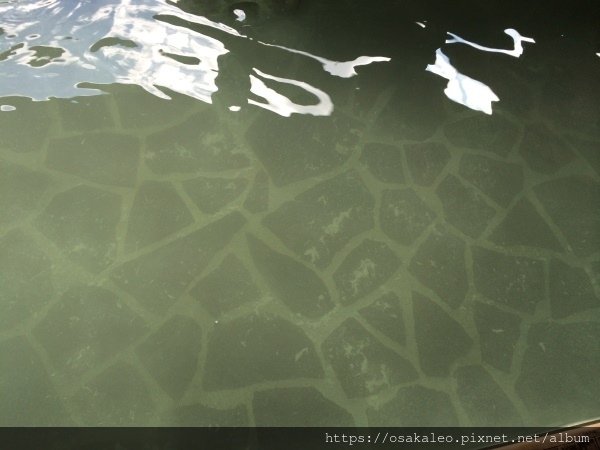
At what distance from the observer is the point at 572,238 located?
2.71 m

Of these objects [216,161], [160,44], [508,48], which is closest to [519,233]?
[508,48]

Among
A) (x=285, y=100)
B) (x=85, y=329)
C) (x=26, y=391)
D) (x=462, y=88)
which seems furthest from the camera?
(x=462, y=88)

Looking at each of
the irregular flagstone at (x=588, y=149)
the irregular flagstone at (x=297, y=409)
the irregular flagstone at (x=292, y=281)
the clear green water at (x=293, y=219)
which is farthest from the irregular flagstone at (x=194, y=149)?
the irregular flagstone at (x=588, y=149)

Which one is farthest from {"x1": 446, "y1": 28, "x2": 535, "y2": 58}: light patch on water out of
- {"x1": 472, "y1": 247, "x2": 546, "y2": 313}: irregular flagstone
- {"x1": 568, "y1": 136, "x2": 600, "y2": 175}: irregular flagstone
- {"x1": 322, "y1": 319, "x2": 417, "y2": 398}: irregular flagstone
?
{"x1": 322, "y1": 319, "x2": 417, "y2": 398}: irregular flagstone

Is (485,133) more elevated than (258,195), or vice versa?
(485,133)

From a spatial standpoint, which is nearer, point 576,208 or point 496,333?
point 496,333

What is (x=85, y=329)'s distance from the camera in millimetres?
2346

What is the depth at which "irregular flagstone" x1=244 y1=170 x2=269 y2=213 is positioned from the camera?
2605mm

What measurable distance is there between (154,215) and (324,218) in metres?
0.91

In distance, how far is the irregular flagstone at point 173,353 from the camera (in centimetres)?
230

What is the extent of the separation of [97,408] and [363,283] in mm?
1425

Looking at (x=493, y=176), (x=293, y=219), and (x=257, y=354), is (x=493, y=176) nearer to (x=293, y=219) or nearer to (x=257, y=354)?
(x=293, y=219)

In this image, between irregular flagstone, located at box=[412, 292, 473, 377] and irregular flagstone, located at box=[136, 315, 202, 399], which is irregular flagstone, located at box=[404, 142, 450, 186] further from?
irregular flagstone, located at box=[136, 315, 202, 399]

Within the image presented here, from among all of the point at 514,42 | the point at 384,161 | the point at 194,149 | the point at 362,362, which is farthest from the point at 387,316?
the point at 514,42
